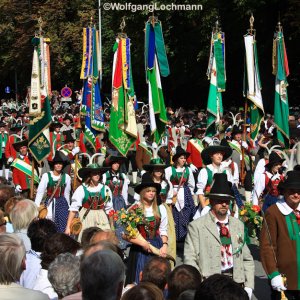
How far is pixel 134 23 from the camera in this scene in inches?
1622

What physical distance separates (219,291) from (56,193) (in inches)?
304

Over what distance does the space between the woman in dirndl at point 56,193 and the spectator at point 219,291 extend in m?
7.46

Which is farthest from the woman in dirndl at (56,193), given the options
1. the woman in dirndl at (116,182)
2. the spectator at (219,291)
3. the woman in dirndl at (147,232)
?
the spectator at (219,291)

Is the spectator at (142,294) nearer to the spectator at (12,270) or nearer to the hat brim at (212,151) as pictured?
the spectator at (12,270)

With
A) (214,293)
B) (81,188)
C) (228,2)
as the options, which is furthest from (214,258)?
(228,2)

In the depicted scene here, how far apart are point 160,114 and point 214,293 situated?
32.5 feet

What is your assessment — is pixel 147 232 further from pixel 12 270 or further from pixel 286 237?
pixel 12 270

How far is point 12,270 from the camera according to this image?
4.68m

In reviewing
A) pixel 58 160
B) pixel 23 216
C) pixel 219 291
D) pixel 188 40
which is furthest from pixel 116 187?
pixel 188 40

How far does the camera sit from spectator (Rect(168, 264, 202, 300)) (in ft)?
17.6

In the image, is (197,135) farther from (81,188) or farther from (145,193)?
(145,193)

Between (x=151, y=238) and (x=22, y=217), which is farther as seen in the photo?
(x=151, y=238)

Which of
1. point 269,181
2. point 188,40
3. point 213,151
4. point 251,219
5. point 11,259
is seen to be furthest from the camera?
point 188,40

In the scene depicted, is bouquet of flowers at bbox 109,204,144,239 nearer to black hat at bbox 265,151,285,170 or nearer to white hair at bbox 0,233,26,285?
white hair at bbox 0,233,26,285
